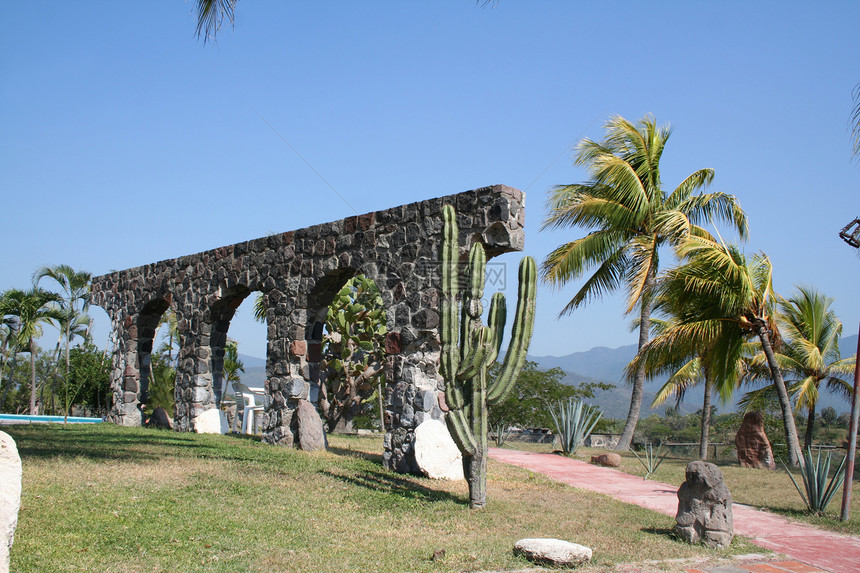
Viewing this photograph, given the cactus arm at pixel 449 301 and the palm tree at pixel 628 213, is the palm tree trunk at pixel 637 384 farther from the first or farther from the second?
the cactus arm at pixel 449 301

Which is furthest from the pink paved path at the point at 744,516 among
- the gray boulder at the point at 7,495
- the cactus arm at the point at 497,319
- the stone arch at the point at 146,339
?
the stone arch at the point at 146,339

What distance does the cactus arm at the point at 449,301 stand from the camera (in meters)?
6.86

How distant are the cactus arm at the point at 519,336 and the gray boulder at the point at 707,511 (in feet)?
6.05

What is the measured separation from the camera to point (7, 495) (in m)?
3.16

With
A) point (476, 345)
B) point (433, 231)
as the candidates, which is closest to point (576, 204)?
point (433, 231)

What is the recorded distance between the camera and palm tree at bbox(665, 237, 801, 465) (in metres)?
12.2

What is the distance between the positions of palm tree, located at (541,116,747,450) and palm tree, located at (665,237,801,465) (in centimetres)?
229

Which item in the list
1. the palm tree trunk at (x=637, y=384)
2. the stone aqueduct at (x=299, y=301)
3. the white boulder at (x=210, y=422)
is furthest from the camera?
the palm tree trunk at (x=637, y=384)

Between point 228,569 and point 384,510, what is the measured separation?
223cm

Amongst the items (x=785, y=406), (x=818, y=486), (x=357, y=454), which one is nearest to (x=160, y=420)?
(x=357, y=454)

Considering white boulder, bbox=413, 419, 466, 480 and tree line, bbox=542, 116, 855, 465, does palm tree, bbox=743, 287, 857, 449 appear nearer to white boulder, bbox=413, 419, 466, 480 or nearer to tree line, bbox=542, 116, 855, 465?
tree line, bbox=542, 116, 855, 465

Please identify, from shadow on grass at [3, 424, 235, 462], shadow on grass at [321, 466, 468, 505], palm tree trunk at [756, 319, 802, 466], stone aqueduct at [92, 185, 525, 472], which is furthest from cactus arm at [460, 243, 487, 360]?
palm tree trunk at [756, 319, 802, 466]

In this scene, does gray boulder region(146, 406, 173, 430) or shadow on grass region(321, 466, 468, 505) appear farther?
gray boulder region(146, 406, 173, 430)

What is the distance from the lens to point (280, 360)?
443 inches
